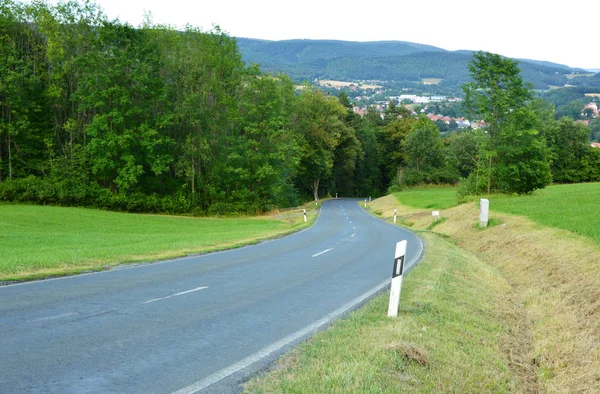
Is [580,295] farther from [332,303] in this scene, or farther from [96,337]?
[96,337]

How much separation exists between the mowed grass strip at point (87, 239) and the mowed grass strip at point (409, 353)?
7879 millimetres

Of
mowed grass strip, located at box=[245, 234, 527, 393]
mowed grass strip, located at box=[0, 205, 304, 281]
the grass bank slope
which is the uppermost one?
mowed grass strip, located at box=[245, 234, 527, 393]

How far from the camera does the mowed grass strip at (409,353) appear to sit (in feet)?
16.5

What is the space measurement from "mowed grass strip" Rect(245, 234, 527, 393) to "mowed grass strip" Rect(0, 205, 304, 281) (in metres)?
7.88

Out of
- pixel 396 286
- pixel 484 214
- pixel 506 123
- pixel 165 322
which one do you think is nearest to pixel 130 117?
pixel 506 123

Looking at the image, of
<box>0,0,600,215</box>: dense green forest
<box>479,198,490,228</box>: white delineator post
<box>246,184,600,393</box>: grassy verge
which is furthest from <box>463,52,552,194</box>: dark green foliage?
<box>246,184,600,393</box>: grassy verge

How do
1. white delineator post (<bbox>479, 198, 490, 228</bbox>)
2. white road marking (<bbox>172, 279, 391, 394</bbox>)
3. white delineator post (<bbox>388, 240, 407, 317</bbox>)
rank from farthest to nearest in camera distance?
white delineator post (<bbox>479, 198, 490, 228</bbox>) < white delineator post (<bbox>388, 240, 407, 317</bbox>) < white road marking (<bbox>172, 279, 391, 394</bbox>)

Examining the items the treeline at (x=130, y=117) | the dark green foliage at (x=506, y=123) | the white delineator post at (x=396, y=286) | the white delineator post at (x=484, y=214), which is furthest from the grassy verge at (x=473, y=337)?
the treeline at (x=130, y=117)

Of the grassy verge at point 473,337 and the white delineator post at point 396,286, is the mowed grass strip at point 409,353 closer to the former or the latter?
the grassy verge at point 473,337

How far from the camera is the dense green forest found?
139ft

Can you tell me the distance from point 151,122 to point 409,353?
47.5 metres

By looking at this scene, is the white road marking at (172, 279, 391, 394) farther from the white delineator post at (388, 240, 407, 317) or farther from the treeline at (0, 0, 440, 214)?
the treeline at (0, 0, 440, 214)

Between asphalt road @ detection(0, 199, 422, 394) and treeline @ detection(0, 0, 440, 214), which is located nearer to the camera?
asphalt road @ detection(0, 199, 422, 394)

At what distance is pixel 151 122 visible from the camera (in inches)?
1957
